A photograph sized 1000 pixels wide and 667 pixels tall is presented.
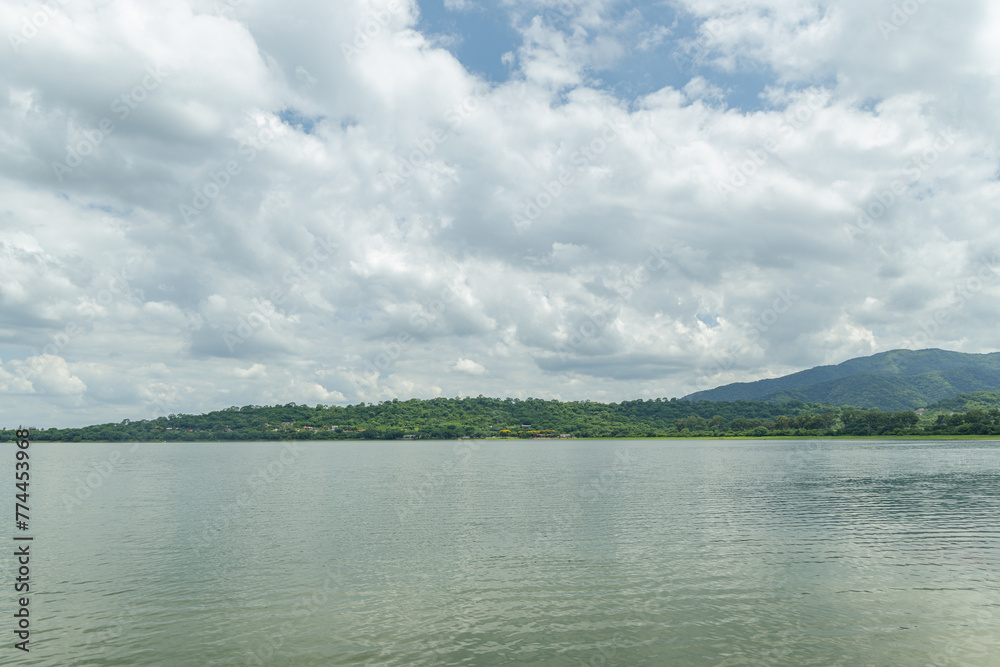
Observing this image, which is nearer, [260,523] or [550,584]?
[550,584]

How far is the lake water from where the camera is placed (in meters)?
24.2

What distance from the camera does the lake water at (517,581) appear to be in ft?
79.3

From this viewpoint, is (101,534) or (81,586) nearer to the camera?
(81,586)

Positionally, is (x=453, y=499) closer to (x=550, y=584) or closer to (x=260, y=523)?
(x=260, y=523)

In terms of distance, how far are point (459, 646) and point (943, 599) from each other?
84.8 ft

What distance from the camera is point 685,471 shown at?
362ft

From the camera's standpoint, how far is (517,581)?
110ft

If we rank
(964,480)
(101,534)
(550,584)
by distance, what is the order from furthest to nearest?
(964,480)
(101,534)
(550,584)

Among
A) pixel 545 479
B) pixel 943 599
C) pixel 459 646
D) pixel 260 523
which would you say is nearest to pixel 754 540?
pixel 943 599

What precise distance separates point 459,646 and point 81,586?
2514 centimetres

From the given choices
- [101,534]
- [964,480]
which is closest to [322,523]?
[101,534]

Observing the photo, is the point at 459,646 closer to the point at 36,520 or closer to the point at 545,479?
the point at 36,520

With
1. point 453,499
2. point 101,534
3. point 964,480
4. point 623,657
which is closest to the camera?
point 623,657

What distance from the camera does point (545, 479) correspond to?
9625 cm
